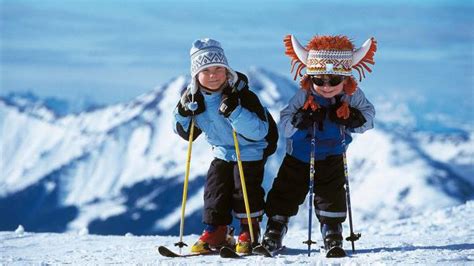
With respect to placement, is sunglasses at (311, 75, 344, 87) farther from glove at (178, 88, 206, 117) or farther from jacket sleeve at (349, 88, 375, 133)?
glove at (178, 88, 206, 117)

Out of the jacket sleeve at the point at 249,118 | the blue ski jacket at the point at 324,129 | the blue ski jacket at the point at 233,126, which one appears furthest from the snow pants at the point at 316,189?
the jacket sleeve at the point at 249,118

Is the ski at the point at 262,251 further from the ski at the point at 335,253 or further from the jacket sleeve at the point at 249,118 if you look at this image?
the jacket sleeve at the point at 249,118

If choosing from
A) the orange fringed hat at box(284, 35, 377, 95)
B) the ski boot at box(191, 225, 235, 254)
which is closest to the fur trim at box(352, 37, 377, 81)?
the orange fringed hat at box(284, 35, 377, 95)

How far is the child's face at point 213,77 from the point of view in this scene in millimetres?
8227

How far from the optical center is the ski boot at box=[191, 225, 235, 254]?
863 centimetres

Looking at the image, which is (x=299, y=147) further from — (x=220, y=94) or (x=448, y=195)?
(x=448, y=195)

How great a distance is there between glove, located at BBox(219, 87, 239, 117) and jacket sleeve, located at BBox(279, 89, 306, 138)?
57 cm

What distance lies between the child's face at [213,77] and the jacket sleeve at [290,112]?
0.77m

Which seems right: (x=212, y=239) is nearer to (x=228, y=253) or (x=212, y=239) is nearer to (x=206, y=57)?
(x=228, y=253)

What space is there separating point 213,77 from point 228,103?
0.39 m

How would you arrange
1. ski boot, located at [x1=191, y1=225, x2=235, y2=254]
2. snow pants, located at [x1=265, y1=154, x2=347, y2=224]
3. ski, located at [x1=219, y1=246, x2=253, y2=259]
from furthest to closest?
1. ski boot, located at [x1=191, y1=225, x2=235, y2=254]
2. snow pants, located at [x1=265, y1=154, x2=347, y2=224]
3. ski, located at [x1=219, y1=246, x2=253, y2=259]

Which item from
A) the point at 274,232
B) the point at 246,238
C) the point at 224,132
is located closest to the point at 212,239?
the point at 246,238

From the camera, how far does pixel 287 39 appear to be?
8562 mm

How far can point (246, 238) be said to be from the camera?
845 centimetres
